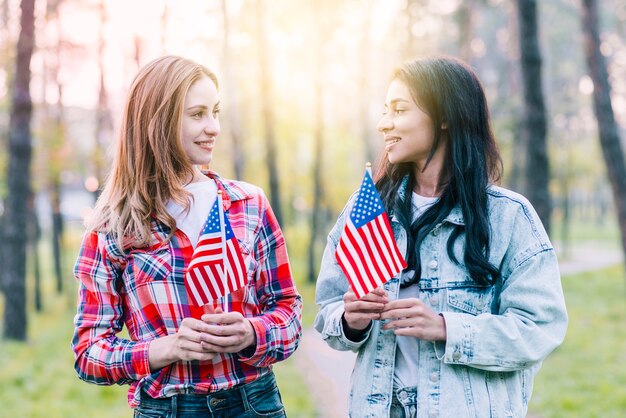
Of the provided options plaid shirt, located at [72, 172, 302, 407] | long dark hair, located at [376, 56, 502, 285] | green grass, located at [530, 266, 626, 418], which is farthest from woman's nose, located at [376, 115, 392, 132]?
green grass, located at [530, 266, 626, 418]

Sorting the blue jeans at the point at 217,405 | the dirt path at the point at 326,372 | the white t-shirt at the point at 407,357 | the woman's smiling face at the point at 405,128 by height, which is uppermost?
the woman's smiling face at the point at 405,128

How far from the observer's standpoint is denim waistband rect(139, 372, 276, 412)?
8.82 feet

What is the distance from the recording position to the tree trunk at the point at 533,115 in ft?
31.0

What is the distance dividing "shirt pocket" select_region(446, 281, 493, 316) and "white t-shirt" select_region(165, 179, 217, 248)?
1.03 metres

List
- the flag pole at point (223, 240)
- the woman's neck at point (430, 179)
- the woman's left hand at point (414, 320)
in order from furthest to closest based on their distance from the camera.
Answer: the woman's neck at point (430, 179)
the flag pole at point (223, 240)
the woman's left hand at point (414, 320)

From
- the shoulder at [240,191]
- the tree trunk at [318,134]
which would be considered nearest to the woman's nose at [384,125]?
the shoulder at [240,191]

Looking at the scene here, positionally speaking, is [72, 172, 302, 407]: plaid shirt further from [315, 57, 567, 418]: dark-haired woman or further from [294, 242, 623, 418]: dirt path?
[294, 242, 623, 418]: dirt path

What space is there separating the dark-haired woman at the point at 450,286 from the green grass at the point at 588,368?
5219 millimetres

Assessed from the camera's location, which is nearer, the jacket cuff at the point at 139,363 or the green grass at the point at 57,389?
the jacket cuff at the point at 139,363

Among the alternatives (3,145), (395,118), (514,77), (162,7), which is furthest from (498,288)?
(514,77)

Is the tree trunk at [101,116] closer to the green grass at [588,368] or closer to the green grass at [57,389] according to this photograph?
the green grass at [57,389]

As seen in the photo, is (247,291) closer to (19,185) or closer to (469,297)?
(469,297)

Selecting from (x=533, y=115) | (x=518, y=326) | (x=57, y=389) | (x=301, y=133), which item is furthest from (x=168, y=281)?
(x=301, y=133)

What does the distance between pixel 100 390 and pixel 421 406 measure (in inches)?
288
